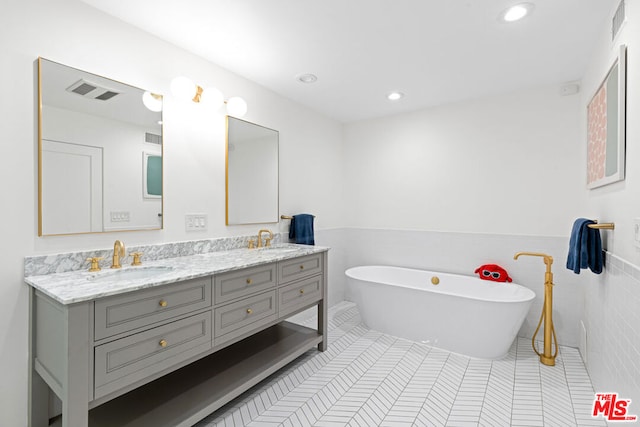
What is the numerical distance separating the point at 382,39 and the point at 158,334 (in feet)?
7.16

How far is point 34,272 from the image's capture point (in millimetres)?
1567

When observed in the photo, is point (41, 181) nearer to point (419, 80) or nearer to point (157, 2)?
point (157, 2)

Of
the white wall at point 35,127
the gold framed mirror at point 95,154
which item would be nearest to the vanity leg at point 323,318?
the white wall at point 35,127

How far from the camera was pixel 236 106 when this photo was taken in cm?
249

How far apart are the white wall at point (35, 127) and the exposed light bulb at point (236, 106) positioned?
3.7 inches

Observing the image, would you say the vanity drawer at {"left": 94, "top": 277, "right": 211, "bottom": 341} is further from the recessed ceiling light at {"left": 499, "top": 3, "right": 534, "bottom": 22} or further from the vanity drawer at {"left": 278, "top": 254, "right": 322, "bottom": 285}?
the recessed ceiling light at {"left": 499, "top": 3, "right": 534, "bottom": 22}

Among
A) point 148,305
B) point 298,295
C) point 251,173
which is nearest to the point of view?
point 148,305

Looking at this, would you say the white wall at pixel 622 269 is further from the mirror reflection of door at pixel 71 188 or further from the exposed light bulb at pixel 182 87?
the mirror reflection of door at pixel 71 188

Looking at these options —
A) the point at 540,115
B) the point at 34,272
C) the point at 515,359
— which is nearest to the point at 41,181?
the point at 34,272

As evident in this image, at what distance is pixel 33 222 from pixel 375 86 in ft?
8.62

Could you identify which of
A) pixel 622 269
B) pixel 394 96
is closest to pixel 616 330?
pixel 622 269

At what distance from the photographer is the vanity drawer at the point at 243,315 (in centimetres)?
180

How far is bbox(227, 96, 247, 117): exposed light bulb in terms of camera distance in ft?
8.16

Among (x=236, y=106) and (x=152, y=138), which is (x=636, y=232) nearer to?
(x=236, y=106)
